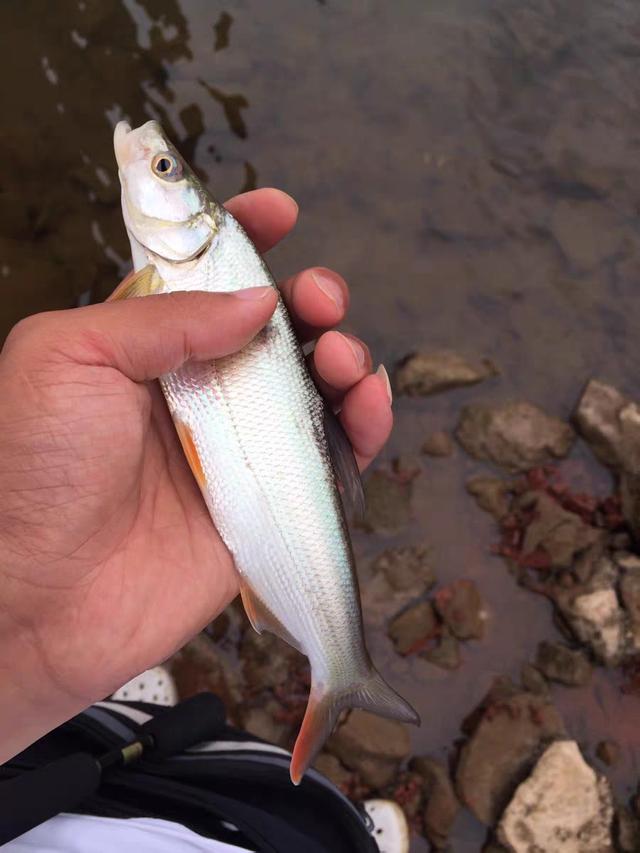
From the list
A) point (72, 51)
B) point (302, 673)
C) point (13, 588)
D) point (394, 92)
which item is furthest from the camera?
point (394, 92)

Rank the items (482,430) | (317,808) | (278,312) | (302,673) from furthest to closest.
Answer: (482,430) → (302,673) → (317,808) → (278,312)

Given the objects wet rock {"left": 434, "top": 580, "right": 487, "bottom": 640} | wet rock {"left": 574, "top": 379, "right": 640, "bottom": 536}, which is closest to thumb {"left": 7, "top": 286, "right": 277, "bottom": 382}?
wet rock {"left": 434, "top": 580, "right": 487, "bottom": 640}

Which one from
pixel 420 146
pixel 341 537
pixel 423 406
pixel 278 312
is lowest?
pixel 423 406

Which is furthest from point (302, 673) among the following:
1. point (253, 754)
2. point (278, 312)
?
point (278, 312)

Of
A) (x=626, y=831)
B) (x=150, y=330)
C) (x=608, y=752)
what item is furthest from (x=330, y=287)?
(x=626, y=831)

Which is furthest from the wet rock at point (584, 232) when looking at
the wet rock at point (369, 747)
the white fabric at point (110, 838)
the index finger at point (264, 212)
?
the white fabric at point (110, 838)

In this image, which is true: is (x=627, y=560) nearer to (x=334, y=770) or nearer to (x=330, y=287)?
(x=334, y=770)

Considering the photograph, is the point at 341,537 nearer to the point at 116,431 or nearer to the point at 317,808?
the point at 116,431
